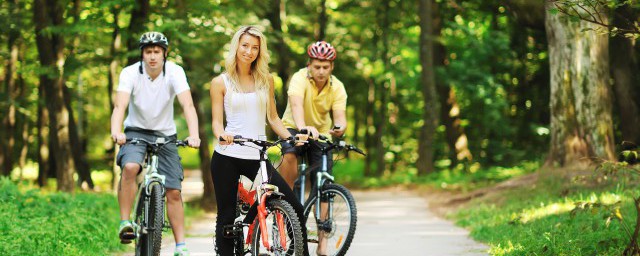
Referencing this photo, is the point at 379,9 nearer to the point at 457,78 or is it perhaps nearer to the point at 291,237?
the point at 457,78

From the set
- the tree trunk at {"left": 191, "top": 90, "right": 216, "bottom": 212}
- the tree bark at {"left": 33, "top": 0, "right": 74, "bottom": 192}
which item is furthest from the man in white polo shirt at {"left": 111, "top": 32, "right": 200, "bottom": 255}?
the tree trunk at {"left": 191, "top": 90, "right": 216, "bottom": 212}

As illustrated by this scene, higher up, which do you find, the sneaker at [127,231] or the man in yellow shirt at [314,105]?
the man in yellow shirt at [314,105]

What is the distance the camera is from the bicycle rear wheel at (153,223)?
738 cm

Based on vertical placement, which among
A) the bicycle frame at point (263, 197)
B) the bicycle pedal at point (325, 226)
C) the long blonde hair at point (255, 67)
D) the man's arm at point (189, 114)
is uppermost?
the long blonde hair at point (255, 67)

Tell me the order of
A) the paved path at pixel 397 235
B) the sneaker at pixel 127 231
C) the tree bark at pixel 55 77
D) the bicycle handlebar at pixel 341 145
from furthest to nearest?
the tree bark at pixel 55 77 < the paved path at pixel 397 235 < the bicycle handlebar at pixel 341 145 < the sneaker at pixel 127 231

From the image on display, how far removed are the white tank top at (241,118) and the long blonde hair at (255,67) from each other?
4 cm

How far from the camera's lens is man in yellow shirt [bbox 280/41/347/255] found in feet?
28.0

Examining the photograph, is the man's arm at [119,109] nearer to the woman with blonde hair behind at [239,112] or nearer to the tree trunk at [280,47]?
the woman with blonde hair behind at [239,112]

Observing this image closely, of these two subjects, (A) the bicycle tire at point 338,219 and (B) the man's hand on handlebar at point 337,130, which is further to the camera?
(B) the man's hand on handlebar at point 337,130

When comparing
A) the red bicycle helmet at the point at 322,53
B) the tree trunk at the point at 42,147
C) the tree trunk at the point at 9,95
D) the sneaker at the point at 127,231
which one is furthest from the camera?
the tree trunk at the point at 42,147

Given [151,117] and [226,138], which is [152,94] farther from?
[226,138]

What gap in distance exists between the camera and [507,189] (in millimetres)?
→ 15414

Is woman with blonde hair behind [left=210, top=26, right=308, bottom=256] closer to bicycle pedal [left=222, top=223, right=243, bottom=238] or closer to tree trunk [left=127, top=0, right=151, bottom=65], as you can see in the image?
bicycle pedal [left=222, top=223, right=243, bottom=238]

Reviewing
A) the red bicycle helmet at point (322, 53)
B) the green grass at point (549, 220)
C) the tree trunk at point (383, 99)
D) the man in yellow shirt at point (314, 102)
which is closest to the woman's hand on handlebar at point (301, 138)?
the man in yellow shirt at point (314, 102)
